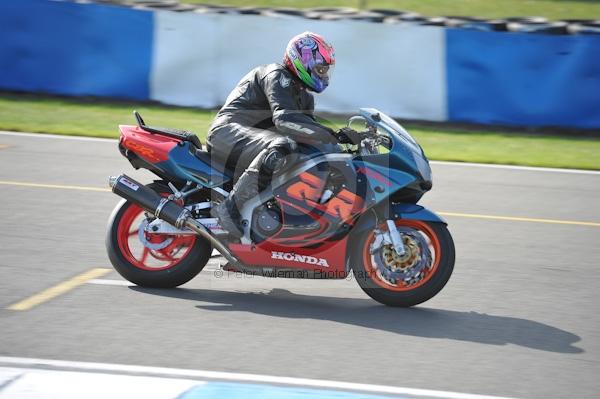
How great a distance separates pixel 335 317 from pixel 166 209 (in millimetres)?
1394

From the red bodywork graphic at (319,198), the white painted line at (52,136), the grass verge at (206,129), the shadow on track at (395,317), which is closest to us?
the shadow on track at (395,317)

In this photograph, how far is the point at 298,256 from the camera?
22.2 ft

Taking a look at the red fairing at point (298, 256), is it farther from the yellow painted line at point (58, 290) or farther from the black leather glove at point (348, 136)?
the yellow painted line at point (58, 290)

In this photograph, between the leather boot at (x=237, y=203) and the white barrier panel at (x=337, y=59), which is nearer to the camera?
the leather boot at (x=237, y=203)

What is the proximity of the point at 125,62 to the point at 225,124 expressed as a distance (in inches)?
325

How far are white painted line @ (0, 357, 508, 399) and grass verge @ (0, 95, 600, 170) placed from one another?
737 cm

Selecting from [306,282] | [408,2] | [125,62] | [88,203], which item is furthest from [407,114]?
[408,2]

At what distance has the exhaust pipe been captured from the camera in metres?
6.78

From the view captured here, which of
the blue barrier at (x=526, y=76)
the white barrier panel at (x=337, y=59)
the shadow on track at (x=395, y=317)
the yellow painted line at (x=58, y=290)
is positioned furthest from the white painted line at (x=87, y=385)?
the blue barrier at (x=526, y=76)

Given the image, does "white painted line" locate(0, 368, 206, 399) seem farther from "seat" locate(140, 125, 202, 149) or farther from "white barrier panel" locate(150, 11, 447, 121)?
"white barrier panel" locate(150, 11, 447, 121)

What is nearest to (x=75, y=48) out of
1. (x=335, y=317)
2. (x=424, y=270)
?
(x=335, y=317)

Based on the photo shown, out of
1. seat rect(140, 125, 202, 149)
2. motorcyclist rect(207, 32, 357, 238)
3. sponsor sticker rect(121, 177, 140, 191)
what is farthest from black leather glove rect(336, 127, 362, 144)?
sponsor sticker rect(121, 177, 140, 191)

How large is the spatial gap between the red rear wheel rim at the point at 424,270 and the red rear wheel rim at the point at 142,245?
1.26 meters

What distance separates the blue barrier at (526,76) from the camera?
13.7 metres
